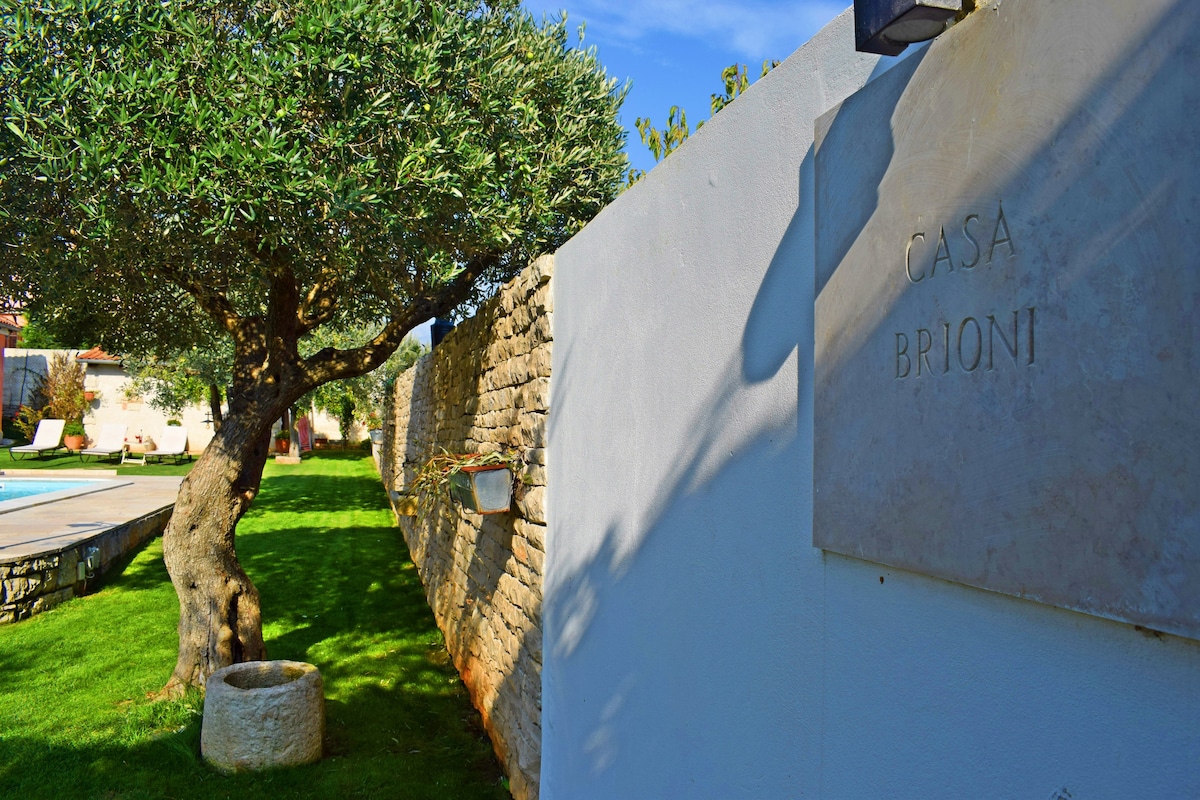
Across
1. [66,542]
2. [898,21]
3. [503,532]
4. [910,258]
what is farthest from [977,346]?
[66,542]

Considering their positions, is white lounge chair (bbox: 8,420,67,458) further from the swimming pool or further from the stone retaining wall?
the stone retaining wall

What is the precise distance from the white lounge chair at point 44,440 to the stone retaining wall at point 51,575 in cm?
1536

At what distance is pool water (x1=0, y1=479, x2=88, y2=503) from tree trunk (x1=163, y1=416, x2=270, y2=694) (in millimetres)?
12055

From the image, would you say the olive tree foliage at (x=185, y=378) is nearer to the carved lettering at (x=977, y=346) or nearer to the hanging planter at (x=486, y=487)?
the hanging planter at (x=486, y=487)

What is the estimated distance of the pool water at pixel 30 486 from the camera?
1623 cm

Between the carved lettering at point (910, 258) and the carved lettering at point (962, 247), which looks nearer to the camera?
the carved lettering at point (962, 247)

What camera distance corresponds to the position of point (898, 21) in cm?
154

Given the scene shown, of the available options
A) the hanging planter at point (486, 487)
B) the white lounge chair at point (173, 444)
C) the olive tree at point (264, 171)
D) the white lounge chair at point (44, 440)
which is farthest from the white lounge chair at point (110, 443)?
the hanging planter at point (486, 487)

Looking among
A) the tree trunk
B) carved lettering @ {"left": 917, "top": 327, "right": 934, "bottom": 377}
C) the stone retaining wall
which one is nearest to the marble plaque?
carved lettering @ {"left": 917, "top": 327, "right": 934, "bottom": 377}

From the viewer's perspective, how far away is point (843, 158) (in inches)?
72.0

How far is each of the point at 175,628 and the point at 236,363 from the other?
288 cm

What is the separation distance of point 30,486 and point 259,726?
15238 mm

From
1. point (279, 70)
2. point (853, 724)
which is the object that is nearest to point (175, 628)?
point (279, 70)

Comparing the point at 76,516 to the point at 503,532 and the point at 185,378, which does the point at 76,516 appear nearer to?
the point at 503,532
